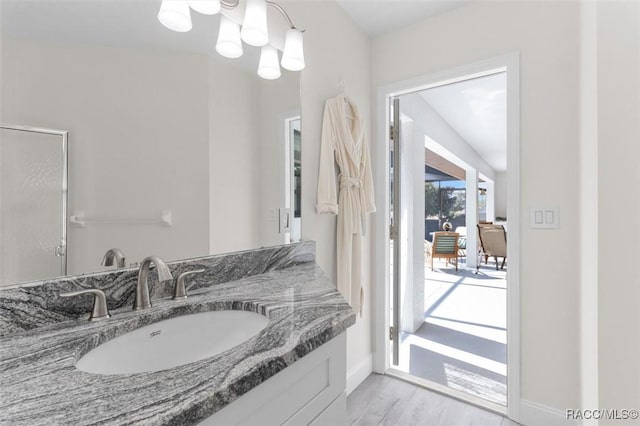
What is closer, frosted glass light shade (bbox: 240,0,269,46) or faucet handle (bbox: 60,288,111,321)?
faucet handle (bbox: 60,288,111,321)

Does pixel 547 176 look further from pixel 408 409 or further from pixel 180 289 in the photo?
pixel 180 289

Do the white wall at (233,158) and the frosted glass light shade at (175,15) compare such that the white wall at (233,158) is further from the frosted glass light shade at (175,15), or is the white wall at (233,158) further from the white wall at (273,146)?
the frosted glass light shade at (175,15)

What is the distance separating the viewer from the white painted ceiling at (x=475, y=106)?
2.92 m

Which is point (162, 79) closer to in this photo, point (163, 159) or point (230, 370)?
point (163, 159)

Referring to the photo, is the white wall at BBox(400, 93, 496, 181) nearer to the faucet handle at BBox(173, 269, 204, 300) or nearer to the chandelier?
the chandelier

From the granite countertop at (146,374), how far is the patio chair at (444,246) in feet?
15.7

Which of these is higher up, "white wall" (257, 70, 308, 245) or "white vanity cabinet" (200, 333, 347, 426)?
"white wall" (257, 70, 308, 245)

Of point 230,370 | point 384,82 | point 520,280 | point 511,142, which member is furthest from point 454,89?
point 230,370

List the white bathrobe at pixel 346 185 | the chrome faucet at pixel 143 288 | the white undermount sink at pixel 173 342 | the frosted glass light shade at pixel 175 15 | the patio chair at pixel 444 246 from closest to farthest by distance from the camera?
the white undermount sink at pixel 173 342 → the chrome faucet at pixel 143 288 → the frosted glass light shade at pixel 175 15 → the white bathrobe at pixel 346 185 → the patio chair at pixel 444 246

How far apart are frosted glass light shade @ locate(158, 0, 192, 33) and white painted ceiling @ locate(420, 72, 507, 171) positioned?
6.13 ft

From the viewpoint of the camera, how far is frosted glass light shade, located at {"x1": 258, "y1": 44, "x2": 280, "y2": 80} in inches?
53.3

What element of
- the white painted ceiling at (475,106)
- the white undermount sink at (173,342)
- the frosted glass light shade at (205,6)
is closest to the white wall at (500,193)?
the white painted ceiling at (475,106)

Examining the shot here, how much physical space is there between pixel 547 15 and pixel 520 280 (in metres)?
1.46

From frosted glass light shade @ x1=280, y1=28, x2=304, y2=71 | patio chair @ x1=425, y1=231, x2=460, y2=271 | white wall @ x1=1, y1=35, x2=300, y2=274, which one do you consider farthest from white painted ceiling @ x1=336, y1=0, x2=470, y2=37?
patio chair @ x1=425, y1=231, x2=460, y2=271
